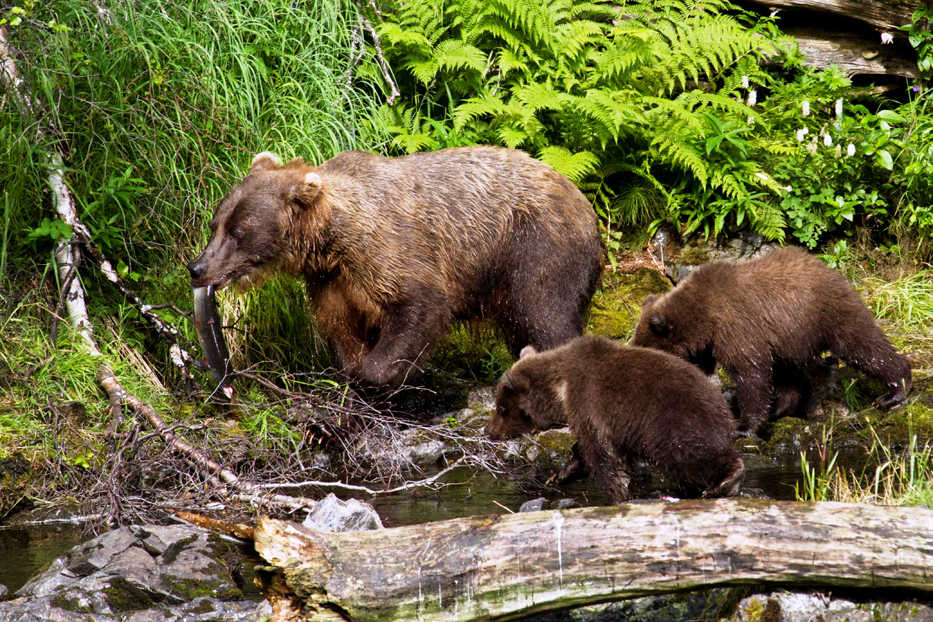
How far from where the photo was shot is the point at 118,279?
8094 mm

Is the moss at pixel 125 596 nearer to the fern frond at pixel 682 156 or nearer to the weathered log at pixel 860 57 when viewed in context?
the fern frond at pixel 682 156

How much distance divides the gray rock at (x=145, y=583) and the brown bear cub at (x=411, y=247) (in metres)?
2.09

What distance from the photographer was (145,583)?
17.0 ft

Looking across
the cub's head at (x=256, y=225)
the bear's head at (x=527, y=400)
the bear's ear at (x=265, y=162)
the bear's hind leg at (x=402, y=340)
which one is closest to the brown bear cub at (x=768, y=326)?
the bear's head at (x=527, y=400)

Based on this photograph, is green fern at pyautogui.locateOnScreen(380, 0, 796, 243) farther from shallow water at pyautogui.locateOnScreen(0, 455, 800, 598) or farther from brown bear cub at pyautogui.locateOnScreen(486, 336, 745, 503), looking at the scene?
brown bear cub at pyautogui.locateOnScreen(486, 336, 745, 503)

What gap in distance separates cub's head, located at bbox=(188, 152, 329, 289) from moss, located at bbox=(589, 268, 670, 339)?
3.05 meters

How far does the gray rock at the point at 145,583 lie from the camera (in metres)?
4.91

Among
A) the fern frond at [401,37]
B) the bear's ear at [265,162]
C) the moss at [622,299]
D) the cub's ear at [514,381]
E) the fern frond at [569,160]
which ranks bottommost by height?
the moss at [622,299]

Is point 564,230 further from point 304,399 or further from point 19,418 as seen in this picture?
point 19,418

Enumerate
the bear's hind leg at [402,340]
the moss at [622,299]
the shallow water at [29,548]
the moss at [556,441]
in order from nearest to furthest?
the shallow water at [29,548], the bear's hind leg at [402,340], the moss at [556,441], the moss at [622,299]

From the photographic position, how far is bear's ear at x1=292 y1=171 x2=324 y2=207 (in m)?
7.14

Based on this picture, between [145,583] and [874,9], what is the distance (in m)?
8.89

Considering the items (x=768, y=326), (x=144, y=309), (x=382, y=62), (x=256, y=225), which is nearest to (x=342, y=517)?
(x=256, y=225)

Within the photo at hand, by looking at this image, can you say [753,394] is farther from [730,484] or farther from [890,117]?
[890,117]
